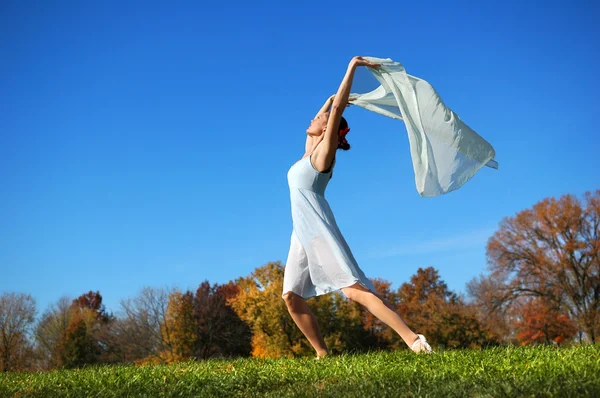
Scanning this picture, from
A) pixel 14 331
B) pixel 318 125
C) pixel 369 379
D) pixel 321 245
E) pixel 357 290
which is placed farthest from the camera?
pixel 14 331

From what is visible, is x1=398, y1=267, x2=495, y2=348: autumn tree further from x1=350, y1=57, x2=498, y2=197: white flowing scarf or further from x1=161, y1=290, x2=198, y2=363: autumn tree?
x1=350, y1=57, x2=498, y2=197: white flowing scarf

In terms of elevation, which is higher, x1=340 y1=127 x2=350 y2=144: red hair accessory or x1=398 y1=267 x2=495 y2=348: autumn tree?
x1=340 y1=127 x2=350 y2=144: red hair accessory

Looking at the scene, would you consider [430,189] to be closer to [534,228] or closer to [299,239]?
[299,239]

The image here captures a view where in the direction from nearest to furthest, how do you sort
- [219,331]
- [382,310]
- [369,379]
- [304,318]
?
[369,379] → [382,310] → [304,318] → [219,331]

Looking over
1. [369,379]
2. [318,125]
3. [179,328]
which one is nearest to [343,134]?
[318,125]

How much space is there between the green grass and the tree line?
113ft

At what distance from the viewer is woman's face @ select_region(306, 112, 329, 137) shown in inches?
292

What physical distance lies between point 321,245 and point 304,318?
1.07 metres

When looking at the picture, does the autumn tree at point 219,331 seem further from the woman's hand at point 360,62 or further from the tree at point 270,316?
the woman's hand at point 360,62

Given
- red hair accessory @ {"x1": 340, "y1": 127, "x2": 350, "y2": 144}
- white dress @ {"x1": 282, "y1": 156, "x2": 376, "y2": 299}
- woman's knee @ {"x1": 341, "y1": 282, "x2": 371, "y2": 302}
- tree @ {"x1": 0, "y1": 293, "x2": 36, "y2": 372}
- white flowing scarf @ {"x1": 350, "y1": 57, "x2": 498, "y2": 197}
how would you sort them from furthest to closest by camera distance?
tree @ {"x1": 0, "y1": 293, "x2": 36, "y2": 372} → white flowing scarf @ {"x1": 350, "y1": 57, "x2": 498, "y2": 197} → red hair accessory @ {"x1": 340, "y1": 127, "x2": 350, "y2": 144} → white dress @ {"x1": 282, "y1": 156, "x2": 376, "y2": 299} → woman's knee @ {"x1": 341, "y1": 282, "x2": 371, "y2": 302}

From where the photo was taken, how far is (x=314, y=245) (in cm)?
690

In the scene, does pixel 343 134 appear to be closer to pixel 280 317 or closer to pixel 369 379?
pixel 369 379

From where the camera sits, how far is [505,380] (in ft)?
15.0

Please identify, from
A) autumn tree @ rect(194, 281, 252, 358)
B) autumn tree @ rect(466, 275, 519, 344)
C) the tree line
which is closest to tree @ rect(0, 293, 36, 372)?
the tree line
